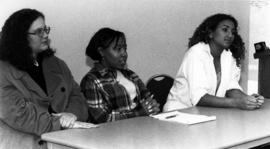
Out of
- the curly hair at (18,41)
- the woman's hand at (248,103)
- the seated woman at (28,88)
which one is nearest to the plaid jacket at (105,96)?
the seated woman at (28,88)

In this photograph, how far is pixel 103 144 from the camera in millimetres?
2027

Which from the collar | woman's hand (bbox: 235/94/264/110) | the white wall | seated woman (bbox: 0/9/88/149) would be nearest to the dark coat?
seated woman (bbox: 0/9/88/149)

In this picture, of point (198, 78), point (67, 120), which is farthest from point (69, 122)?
point (198, 78)

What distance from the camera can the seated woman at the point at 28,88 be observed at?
2457 mm

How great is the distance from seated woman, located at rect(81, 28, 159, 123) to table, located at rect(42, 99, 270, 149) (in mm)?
396

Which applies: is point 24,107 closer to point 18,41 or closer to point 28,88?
point 28,88

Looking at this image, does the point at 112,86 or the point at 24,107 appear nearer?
the point at 24,107

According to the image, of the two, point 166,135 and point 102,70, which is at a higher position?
point 102,70

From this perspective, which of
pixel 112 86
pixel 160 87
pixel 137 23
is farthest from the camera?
pixel 137 23

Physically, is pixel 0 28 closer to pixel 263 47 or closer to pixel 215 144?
pixel 215 144

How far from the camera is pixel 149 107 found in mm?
3141

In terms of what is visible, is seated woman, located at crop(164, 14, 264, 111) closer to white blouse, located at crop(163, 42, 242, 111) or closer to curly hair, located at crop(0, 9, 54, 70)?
white blouse, located at crop(163, 42, 242, 111)

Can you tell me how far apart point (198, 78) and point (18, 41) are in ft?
4.07

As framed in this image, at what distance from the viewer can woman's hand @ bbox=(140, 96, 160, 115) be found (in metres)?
3.12
